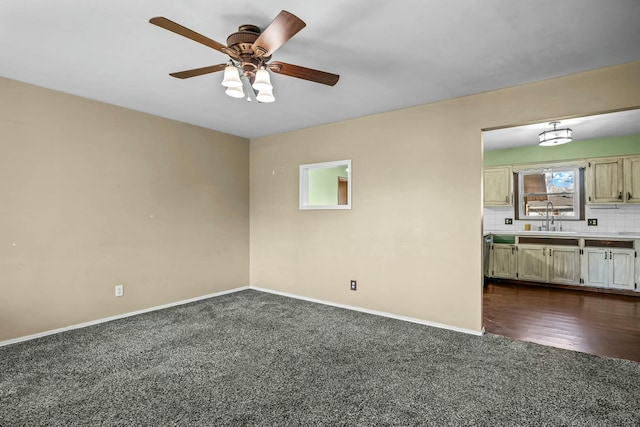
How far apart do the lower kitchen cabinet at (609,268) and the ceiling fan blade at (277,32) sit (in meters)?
5.62

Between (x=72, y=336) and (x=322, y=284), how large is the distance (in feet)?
9.05

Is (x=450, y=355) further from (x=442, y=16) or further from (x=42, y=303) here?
(x=42, y=303)

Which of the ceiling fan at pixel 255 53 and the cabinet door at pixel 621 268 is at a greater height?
the ceiling fan at pixel 255 53

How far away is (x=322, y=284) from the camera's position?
439 centimetres

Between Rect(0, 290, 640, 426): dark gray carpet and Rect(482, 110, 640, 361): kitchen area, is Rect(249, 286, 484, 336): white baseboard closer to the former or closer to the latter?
Rect(0, 290, 640, 426): dark gray carpet

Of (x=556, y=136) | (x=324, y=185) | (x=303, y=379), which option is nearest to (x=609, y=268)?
(x=556, y=136)

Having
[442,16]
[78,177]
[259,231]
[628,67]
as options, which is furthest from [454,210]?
[78,177]

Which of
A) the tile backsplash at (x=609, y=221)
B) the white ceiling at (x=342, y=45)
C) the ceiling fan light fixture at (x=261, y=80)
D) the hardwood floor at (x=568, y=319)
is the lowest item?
the hardwood floor at (x=568, y=319)

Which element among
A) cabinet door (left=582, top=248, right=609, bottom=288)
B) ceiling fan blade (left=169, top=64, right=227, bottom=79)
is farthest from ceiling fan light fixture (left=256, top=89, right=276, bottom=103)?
cabinet door (left=582, top=248, right=609, bottom=288)

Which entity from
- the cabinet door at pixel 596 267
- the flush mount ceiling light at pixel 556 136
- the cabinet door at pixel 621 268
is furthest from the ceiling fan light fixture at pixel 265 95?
the cabinet door at pixel 621 268

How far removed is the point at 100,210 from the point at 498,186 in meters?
6.32

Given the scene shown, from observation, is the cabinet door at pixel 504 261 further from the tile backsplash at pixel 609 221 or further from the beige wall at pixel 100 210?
the beige wall at pixel 100 210

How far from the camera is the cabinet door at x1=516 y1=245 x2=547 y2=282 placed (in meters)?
5.31

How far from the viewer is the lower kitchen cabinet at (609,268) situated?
4746 mm
